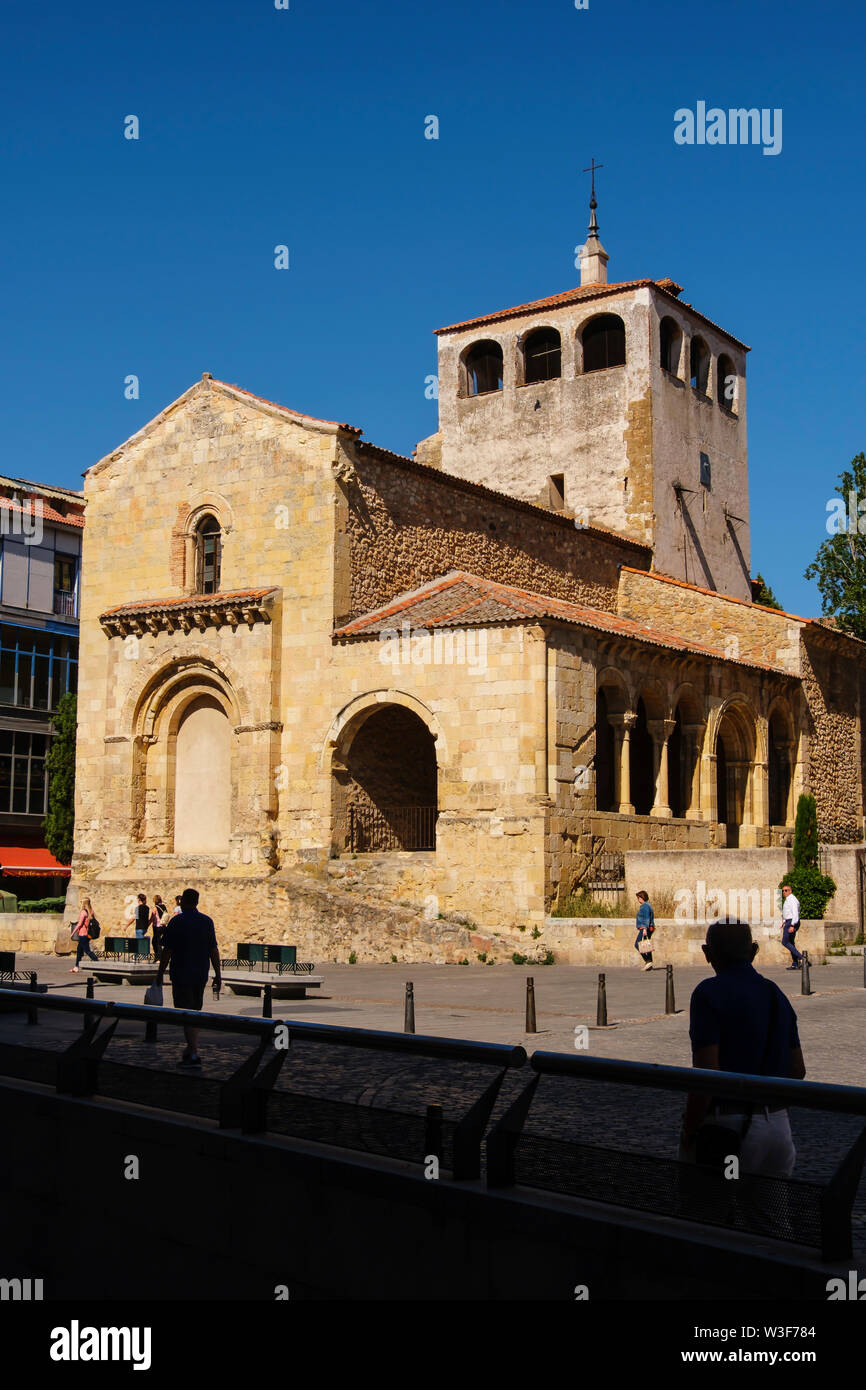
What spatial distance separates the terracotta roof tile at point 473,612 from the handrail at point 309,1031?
17.0m

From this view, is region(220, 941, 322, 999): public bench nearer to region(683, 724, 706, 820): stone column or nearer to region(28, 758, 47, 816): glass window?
region(683, 724, 706, 820): stone column

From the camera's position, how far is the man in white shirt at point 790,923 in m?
20.6

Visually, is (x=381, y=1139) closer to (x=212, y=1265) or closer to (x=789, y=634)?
(x=212, y=1265)

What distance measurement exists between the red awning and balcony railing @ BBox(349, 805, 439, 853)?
18.1 m

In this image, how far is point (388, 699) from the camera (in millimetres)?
27422

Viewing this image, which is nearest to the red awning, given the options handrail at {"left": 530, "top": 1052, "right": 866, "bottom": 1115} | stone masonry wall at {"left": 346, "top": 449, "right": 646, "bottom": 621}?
stone masonry wall at {"left": 346, "top": 449, "right": 646, "bottom": 621}

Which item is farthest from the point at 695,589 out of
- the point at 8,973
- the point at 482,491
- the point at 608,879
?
the point at 8,973

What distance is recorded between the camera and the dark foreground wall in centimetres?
532

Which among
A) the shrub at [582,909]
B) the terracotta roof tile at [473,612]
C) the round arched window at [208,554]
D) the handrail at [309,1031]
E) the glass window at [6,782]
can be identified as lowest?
the handrail at [309,1031]

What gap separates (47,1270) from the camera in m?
8.53

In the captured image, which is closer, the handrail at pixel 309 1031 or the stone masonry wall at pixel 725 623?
the handrail at pixel 309 1031

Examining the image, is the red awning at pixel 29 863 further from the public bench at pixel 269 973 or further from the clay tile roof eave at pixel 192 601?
the public bench at pixel 269 973

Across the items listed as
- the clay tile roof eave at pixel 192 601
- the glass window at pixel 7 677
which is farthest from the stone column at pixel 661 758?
the glass window at pixel 7 677

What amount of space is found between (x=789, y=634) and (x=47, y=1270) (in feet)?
91.1
